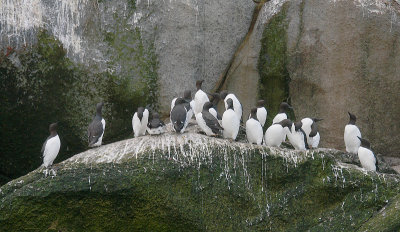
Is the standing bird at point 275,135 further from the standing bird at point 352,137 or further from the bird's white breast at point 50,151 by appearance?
the bird's white breast at point 50,151

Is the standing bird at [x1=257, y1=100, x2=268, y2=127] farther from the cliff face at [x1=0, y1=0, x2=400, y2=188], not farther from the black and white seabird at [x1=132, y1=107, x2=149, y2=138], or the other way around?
the black and white seabird at [x1=132, y1=107, x2=149, y2=138]

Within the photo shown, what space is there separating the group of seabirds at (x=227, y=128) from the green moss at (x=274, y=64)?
1.32 m

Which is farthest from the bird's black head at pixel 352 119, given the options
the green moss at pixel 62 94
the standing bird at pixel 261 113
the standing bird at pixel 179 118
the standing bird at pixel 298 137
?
the green moss at pixel 62 94

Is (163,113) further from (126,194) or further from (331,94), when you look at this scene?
(126,194)

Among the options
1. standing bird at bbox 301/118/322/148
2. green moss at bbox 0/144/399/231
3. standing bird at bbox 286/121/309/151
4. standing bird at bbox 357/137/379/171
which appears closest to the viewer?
green moss at bbox 0/144/399/231

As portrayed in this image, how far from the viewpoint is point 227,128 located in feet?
38.0

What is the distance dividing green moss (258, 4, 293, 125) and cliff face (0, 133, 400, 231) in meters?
4.08

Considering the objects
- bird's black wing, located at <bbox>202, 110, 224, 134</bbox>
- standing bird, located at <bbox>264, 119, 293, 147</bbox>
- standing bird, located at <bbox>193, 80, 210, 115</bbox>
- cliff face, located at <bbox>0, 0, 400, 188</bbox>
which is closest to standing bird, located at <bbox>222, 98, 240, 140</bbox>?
bird's black wing, located at <bbox>202, 110, 224, 134</bbox>

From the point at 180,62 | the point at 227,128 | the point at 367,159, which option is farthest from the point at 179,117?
the point at 180,62

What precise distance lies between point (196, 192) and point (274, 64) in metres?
4.89

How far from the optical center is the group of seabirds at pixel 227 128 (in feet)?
36.7

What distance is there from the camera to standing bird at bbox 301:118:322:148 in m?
12.7

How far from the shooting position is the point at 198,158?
33.6ft

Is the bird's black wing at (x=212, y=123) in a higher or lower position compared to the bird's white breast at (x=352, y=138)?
higher
